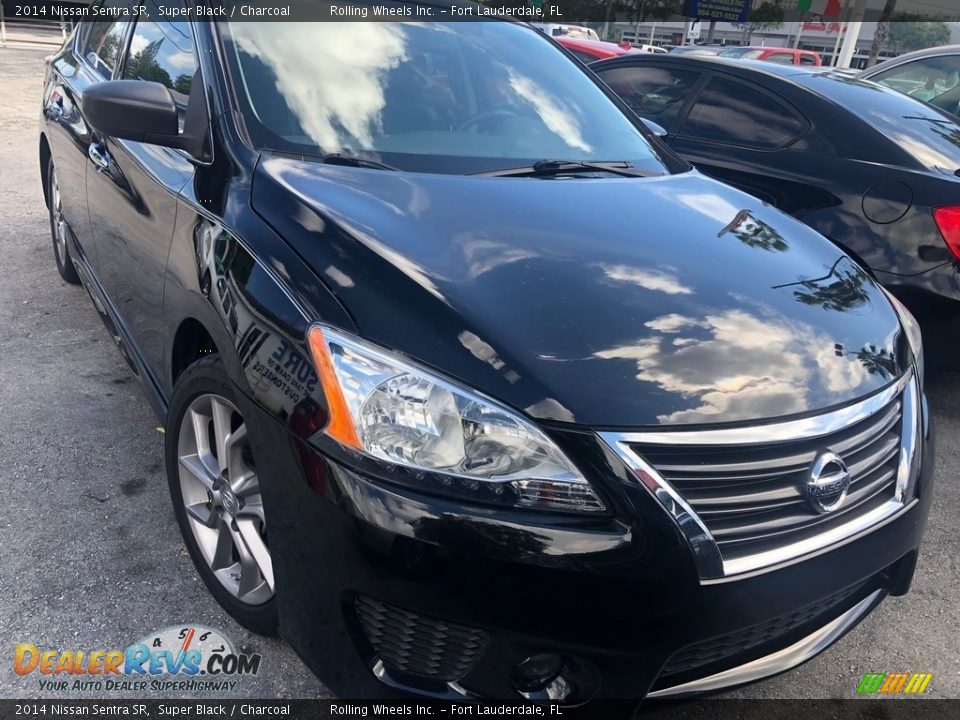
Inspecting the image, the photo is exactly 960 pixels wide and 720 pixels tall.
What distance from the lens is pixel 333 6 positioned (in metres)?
2.65

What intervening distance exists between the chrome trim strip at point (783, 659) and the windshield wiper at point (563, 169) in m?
1.47

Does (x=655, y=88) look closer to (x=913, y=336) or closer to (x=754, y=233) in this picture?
(x=754, y=233)

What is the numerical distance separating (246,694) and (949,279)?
3.18 meters

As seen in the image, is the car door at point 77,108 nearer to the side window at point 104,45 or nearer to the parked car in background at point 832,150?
the side window at point 104,45

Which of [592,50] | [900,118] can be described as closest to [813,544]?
[900,118]

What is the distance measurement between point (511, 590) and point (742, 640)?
1.82ft

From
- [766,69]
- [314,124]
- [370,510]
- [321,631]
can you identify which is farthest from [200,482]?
[766,69]

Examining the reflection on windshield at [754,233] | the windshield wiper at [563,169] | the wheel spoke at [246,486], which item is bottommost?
the wheel spoke at [246,486]

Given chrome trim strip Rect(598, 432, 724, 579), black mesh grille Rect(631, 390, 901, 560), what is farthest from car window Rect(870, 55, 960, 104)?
chrome trim strip Rect(598, 432, 724, 579)

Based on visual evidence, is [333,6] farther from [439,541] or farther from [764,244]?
[439,541]

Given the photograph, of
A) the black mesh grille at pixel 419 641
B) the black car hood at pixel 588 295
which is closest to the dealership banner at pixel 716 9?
the black car hood at pixel 588 295

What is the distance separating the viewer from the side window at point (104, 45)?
341cm

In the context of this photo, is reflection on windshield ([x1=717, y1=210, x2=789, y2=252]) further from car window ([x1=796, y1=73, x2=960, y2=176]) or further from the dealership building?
the dealership building

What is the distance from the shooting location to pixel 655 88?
500 cm
